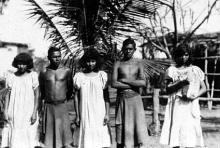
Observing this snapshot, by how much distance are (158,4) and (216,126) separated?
4990 millimetres

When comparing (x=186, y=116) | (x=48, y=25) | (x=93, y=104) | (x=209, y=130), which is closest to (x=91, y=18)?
(x=48, y=25)

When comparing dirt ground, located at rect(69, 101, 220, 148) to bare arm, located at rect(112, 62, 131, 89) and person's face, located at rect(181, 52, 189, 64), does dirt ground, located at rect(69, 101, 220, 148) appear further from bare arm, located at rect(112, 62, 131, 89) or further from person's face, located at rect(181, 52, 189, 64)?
person's face, located at rect(181, 52, 189, 64)

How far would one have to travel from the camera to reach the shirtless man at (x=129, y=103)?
14.4 feet

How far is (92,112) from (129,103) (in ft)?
1.70

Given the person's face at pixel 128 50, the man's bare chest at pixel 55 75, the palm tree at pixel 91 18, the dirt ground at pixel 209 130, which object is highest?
the palm tree at pixel 91 18

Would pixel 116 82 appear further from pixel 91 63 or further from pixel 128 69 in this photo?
pixel 91 63

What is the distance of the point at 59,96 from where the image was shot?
441 centimetres

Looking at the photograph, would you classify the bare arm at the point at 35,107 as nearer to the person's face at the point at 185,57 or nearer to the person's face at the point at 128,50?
the person's face at the point at 128,50

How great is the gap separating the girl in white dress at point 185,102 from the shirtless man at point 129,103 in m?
0.42

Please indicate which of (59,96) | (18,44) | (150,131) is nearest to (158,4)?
(59,96)

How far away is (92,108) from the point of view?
14.3ft

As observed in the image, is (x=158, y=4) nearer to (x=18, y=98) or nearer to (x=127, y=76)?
(x=127, y=76)

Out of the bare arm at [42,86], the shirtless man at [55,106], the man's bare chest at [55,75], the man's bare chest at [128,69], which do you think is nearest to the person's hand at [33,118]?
the shirtless man at [55,106]

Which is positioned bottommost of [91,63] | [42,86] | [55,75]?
[42,86]
